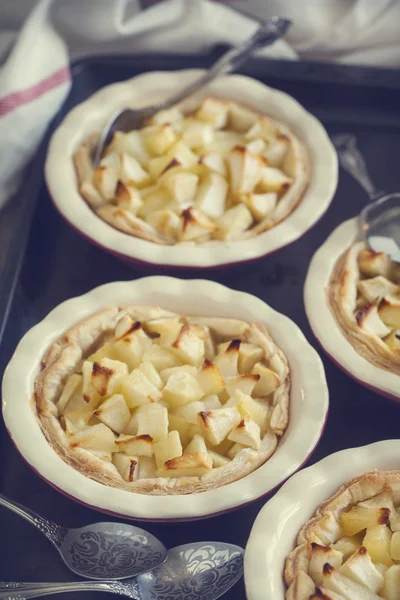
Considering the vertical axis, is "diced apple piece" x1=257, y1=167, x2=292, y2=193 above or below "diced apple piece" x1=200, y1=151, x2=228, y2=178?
below

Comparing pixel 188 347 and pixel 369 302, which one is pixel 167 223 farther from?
pixel 369 302

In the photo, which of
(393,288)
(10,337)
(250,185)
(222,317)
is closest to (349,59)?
(250,185)

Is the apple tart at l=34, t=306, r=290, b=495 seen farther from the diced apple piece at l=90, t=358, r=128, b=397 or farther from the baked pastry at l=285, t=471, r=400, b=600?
the baked pastry at l=285, t=471, r=400, b=600

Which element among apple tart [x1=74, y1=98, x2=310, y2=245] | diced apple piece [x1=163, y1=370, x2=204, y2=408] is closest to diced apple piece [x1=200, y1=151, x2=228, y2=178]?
apple tart [x1=74, y1=98, x2=310, y2=245]

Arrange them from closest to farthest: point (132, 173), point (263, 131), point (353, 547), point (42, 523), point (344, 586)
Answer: point (344, 586) → point (353, 547) → point (42, 523) → point (132, 173) → point (263, 131)

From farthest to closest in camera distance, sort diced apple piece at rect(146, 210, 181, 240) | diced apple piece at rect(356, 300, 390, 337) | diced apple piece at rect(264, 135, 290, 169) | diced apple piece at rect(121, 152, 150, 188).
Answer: diced apple piece at rect(264, 135, 290, 169) < diced apple piece at rect(121, 152, 150, 188) < diced apple piece at rect(146, 210, 181, 240) < diced apple piece at rect(356, 300, 390, 337)

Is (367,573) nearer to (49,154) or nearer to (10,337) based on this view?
(10,337)

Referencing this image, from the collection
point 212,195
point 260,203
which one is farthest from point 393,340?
point 212,195
